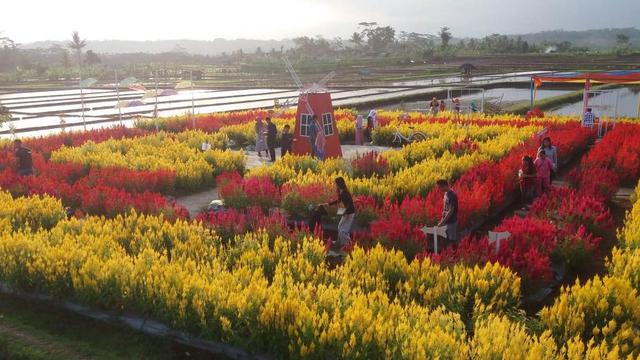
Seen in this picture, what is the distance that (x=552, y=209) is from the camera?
961cm

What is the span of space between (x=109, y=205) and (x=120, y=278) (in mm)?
3889

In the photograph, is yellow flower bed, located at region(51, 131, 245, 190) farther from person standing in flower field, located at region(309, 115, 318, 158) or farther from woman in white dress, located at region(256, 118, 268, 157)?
woman in white dress, located at region(256, 118, 268, 157)

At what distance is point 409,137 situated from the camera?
1862 cm

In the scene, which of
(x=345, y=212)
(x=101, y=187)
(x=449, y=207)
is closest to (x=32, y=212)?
(x=101, y=187)

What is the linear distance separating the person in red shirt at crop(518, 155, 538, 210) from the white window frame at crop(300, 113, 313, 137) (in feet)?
21.9

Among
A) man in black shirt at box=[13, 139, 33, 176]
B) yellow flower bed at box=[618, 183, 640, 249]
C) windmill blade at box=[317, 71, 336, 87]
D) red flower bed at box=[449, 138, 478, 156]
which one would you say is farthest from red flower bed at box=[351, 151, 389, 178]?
man in black shirt at box=[13, 139, 33, 176]

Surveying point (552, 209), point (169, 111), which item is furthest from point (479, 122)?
point (169, 111)

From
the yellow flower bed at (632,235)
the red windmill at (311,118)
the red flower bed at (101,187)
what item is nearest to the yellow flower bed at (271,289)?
the red flower bed at (101,187)

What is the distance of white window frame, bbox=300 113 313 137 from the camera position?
1617 centimetres

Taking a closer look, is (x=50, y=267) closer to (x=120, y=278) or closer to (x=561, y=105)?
(x=120, y=278)

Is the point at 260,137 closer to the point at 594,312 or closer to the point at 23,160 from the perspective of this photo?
the point at 23,160

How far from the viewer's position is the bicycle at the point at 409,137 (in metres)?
18.4

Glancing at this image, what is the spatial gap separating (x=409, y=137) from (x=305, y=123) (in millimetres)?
4003

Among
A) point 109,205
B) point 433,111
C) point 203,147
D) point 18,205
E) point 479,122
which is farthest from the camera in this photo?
point 433,111
